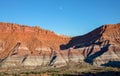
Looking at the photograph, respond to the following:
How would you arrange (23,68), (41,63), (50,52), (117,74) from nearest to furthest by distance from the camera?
(117,74) → (23,68) → (41,63) → (50,52)

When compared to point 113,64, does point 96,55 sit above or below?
above

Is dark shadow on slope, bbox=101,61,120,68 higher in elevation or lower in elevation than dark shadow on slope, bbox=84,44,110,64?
lower

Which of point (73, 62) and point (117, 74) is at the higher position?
point (73, 62)

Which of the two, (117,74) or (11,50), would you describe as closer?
(117,74)

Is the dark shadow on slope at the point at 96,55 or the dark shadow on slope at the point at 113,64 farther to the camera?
the dark shadow on slope at the point at 96,55

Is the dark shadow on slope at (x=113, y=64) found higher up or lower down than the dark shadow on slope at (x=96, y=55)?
lower down

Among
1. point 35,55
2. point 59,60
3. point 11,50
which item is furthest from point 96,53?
point 11,50

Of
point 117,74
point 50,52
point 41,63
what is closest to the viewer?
point 117,74

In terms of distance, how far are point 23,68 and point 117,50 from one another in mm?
51789

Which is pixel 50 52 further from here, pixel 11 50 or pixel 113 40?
pixel 113 40

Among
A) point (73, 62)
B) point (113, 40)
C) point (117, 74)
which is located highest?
point (113, 40)

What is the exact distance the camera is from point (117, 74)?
10981 centimetres

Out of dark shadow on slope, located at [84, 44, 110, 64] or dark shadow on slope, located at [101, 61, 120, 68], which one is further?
dark shadow on slope, located at [84, 44, 110, 64]

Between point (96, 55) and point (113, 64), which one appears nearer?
point (113, 64)
